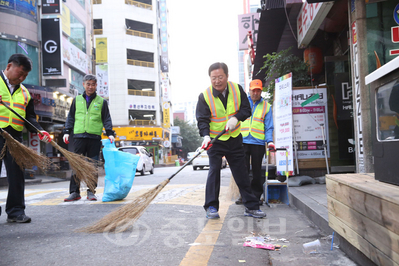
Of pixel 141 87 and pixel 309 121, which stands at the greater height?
pixel 141 87

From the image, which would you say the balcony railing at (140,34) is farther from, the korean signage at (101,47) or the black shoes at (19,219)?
the black shoes at (19,219)

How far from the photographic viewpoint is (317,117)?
758 cm

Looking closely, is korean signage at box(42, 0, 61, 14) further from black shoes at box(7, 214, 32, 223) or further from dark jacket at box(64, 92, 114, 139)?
black shoes at box(7, 214, 32, 223)

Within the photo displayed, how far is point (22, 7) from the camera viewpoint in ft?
58.3

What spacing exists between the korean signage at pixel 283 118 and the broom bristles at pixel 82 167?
3.54m

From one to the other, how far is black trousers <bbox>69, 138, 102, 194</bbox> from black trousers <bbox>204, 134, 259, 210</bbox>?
6.84 feet

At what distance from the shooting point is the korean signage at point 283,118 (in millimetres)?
7191

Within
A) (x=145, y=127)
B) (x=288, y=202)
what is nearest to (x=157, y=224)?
(x=288, y=202)

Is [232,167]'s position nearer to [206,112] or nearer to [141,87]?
[206,112]

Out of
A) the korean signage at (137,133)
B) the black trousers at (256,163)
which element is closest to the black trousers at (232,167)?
the black trousers at (256,163)

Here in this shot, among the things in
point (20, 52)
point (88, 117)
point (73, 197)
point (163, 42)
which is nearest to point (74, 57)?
point (20, 52)

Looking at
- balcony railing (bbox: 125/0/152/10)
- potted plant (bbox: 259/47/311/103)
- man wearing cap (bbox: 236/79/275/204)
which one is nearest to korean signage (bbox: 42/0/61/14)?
potted plant (bbox: 259/47/311/103)

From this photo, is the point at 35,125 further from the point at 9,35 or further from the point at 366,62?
the point at 9,35

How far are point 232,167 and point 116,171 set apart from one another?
69.6 inches
